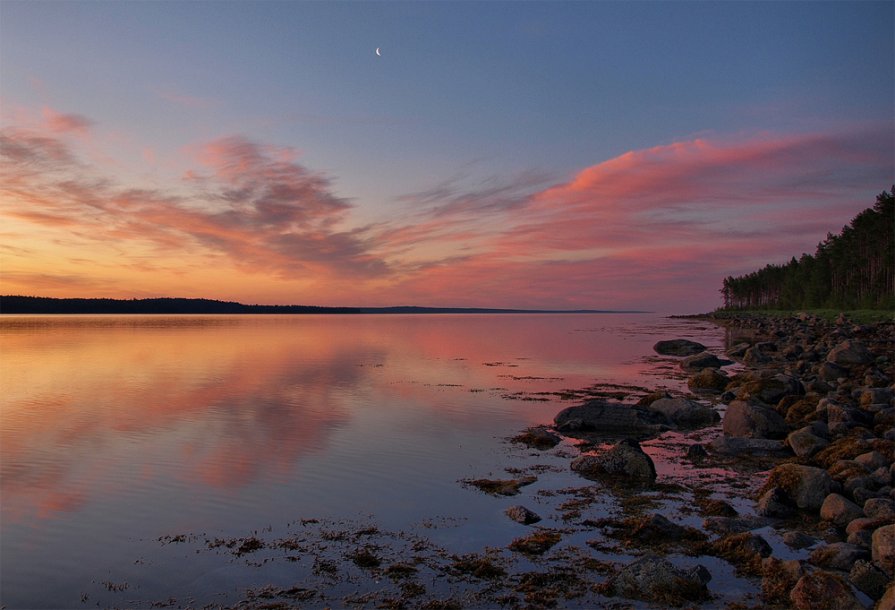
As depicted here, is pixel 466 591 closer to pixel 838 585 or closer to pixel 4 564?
pixel 838 585

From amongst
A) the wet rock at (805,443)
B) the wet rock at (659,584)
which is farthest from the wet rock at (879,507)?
the wet rock at (805,443)

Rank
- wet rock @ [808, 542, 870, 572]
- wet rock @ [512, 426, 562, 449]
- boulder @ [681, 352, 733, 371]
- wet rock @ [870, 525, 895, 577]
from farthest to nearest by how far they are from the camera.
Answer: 1. boulder @ [681, 352, 733, 371]
2. wet rock @ [512, 426, 562, 449]
3. wet rock @ [808, 542, 870, 572]
4. wet rock @ [870, 525, 895, 577]

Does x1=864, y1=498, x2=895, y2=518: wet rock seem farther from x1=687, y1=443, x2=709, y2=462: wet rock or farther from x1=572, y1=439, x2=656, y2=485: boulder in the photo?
x1=687, y1=443, x2=709, y2=462: wet rock

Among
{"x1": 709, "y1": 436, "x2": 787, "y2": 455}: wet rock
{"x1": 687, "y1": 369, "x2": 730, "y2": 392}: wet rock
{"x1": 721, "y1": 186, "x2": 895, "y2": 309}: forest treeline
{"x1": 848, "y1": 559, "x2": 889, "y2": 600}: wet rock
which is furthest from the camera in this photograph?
{"x1": 721, "y1": 186, "x2": 895, "y2": 309}: forest treeline

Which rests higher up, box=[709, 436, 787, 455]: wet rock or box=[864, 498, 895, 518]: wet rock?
box=[864, 498, 895, 518]: wet rock

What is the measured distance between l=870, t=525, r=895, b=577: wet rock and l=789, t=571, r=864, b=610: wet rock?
1.16 metres

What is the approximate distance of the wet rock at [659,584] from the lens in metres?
8.34

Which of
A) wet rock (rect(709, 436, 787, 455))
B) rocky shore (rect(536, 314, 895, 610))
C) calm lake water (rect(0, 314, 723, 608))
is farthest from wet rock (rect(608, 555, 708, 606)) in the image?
wet rock (rect(709, 436, 787, 455))

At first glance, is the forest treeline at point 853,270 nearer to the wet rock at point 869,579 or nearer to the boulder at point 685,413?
the boulder at point 685,413

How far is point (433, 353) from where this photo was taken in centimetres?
5941

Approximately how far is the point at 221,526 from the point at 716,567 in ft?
30.0

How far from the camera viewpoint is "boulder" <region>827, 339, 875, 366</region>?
32.7 meters

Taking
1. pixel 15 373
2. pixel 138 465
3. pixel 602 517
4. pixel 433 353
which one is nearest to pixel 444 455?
pixel 602 517

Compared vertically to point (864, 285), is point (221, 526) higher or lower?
lower
